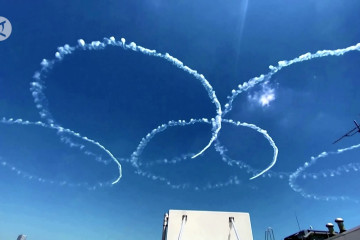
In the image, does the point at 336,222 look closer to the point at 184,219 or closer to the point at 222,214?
the point at 222,214

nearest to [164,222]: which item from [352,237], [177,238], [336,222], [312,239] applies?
[177,238]

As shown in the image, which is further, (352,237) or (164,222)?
(352,237)

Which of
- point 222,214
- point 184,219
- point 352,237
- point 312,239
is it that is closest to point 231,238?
point 222,214

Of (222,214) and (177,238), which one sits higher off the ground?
(222,214)

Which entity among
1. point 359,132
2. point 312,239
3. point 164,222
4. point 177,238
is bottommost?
point 177,238

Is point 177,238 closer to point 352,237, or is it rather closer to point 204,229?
point 204,229

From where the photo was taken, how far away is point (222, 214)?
38.7 ft

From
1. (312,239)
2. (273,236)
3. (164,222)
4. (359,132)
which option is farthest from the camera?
(273,236)

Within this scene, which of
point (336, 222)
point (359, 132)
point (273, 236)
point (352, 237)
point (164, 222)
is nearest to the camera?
point (164, 222)

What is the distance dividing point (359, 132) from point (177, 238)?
30.6m

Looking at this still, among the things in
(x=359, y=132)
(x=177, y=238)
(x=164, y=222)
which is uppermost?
(x=359, y=132)

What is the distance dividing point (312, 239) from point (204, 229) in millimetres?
28814

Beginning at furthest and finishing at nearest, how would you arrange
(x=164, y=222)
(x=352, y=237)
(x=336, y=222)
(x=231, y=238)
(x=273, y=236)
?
(x=273, y=236)
(x=336, y=222)
(x=352, y=237)
(x=164, y=222)
(x=231, y=238)

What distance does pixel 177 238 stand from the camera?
441 inches
